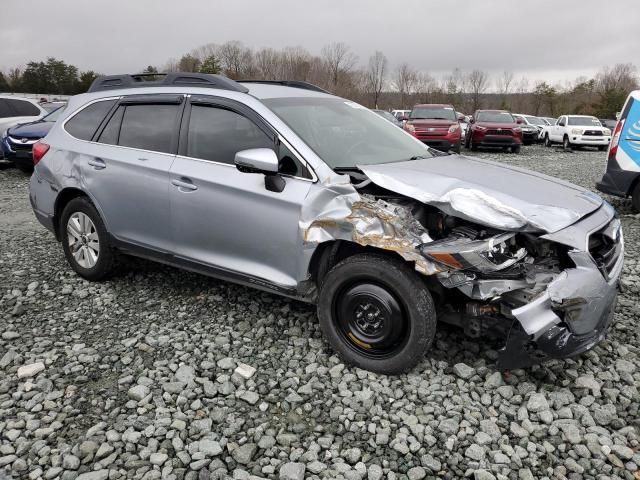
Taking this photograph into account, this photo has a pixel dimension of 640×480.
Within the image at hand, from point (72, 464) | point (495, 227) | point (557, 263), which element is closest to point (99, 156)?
point (72, 464)

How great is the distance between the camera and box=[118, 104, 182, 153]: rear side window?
13.1 ft

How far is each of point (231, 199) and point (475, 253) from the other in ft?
5.50

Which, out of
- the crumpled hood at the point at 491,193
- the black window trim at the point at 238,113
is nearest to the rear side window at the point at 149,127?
the black window trim at the point at 238,113

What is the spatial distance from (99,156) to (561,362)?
3876 millimetres

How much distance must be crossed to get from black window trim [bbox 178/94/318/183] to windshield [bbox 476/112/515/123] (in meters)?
17.3

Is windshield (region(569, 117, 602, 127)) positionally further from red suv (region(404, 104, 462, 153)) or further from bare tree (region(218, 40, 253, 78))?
bare tree (region(218, 40, 253, 78))

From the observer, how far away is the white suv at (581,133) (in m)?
22.0

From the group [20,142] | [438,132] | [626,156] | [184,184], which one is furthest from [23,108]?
[626,156]

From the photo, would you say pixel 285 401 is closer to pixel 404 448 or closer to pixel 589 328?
pixel 404 448

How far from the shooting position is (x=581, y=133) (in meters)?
22.0

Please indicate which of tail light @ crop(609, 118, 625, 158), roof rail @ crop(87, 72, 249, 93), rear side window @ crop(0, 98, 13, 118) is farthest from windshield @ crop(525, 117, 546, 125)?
roof rail @ crop(87, 72, 249, 93)

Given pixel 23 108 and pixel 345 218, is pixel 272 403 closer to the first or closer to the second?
pixel 345 218

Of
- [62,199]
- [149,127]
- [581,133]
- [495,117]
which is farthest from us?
[581,133]

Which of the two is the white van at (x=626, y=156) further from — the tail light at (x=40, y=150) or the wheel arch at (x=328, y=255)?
the tail light at (x=40, y=150)
